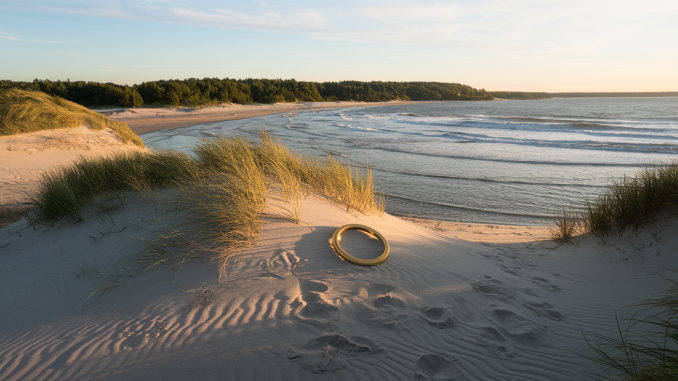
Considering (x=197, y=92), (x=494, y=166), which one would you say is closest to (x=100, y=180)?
(x=494, y=166)

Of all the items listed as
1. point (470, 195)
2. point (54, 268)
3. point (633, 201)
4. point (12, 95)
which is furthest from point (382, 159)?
point (12, 95)

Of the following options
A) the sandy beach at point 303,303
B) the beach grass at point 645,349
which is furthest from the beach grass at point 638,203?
the beach grass at point 645,349

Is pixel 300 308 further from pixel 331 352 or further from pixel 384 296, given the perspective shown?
pixel 384 296

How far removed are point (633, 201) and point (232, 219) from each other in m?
5.35

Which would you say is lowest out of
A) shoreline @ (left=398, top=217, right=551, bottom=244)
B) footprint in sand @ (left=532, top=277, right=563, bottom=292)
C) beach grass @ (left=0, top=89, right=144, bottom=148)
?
shoreline @ (left=398, top=217, right=551, bottom=244)

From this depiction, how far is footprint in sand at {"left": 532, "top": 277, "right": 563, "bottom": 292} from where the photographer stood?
389cm

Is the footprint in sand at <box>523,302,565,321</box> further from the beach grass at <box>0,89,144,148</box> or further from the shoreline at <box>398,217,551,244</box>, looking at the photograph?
the beach grass at <box>0,89,144,148</box>

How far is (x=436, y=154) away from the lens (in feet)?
49.2

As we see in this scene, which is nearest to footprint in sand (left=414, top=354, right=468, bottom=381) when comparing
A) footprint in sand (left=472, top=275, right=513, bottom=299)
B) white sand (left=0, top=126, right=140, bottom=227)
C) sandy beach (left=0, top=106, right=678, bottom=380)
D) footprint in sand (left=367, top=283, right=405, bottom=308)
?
sandy beach (left=0, top=106, right=678, bottom=380)

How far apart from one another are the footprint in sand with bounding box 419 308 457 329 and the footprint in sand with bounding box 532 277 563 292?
64.7 inches

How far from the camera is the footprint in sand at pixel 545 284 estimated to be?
389 centimetres

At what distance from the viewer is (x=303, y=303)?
118 inches

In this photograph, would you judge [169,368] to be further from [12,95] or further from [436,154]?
[12,95]

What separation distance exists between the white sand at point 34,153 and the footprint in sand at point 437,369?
7.61 m
